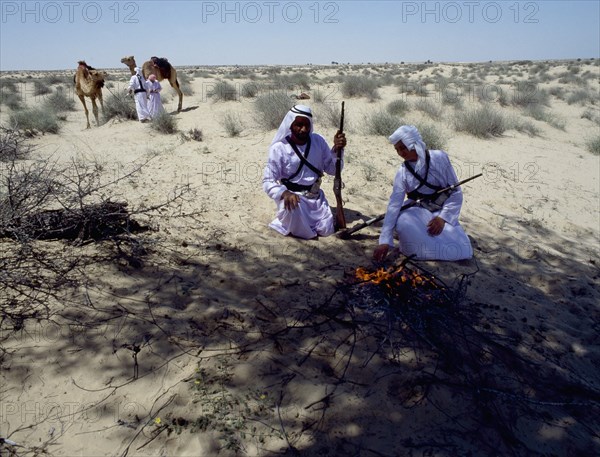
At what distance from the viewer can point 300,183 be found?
4.60 metres

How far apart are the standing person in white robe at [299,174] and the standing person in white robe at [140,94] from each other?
309 inches

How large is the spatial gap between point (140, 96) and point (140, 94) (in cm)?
5

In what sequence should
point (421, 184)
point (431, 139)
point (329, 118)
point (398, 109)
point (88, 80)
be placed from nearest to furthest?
1. point (421, 184)
2. point (431, 139)
3. point (329, 118)
4. point (88, 80)
5. point (398, 109)

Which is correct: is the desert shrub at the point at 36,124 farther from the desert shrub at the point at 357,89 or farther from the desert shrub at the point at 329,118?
the desert shrub at the point at 357,89

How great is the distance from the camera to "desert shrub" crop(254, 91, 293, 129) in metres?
8.66

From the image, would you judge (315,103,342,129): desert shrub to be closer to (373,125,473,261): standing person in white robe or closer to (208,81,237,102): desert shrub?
(208,81,237,102): desert shrub

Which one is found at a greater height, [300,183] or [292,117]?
[292,117]

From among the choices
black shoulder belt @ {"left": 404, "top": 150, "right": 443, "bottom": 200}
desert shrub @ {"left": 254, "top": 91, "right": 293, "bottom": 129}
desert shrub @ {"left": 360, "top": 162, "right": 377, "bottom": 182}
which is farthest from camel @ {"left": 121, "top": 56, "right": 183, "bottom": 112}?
black shoulder belt @ {"left": 404, "top": 150, "right": 443, "bottom": 200}

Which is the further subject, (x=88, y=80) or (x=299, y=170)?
(x=88, y=80)

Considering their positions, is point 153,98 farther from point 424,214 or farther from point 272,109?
point 424,214

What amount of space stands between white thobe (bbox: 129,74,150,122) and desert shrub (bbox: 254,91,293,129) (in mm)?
3244

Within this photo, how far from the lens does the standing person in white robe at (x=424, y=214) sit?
13.3 feet

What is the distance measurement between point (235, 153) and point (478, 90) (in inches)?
557

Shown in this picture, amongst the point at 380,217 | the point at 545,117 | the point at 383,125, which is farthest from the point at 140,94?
the point at 545,117
